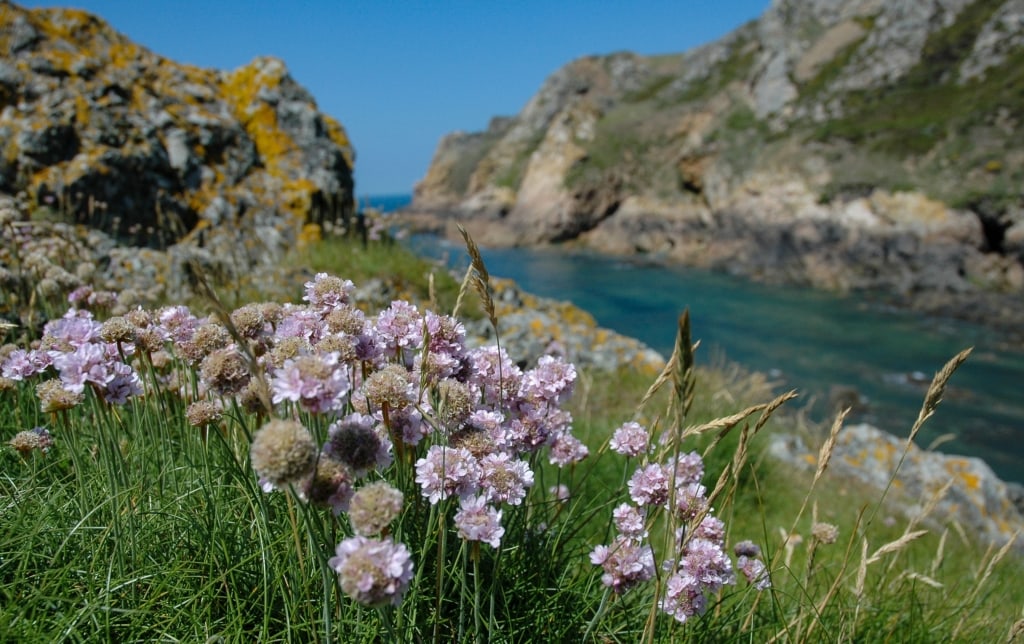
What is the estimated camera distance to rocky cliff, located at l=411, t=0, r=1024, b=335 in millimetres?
34656

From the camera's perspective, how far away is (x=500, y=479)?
160cm

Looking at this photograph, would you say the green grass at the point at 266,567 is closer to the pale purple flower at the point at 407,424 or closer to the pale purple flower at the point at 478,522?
the pale purple flower at the point at 478,522

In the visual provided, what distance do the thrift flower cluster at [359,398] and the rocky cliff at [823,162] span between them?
35484mm

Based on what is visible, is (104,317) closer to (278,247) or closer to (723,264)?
(278,247)

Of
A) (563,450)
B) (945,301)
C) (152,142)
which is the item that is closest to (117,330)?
(563,450)

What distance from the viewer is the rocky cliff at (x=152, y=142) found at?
23.3 feet

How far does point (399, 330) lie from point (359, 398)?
24 centimetres

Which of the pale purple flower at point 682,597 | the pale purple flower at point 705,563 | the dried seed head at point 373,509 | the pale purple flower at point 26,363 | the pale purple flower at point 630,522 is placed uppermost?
the pale purple flower at point 26,363

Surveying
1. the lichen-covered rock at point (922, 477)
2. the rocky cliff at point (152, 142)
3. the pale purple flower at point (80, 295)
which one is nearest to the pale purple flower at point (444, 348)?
the pale purple flower at point (80, 295)

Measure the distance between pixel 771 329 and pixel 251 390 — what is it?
32.6 metres

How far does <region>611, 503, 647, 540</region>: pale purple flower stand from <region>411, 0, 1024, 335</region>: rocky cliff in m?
35.2

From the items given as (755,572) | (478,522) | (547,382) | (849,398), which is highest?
(547,382)

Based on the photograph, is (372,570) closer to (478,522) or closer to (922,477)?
(478,522)

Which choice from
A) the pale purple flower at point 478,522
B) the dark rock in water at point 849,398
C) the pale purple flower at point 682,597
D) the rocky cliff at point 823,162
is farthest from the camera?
the rocky cliff at point 823,162
